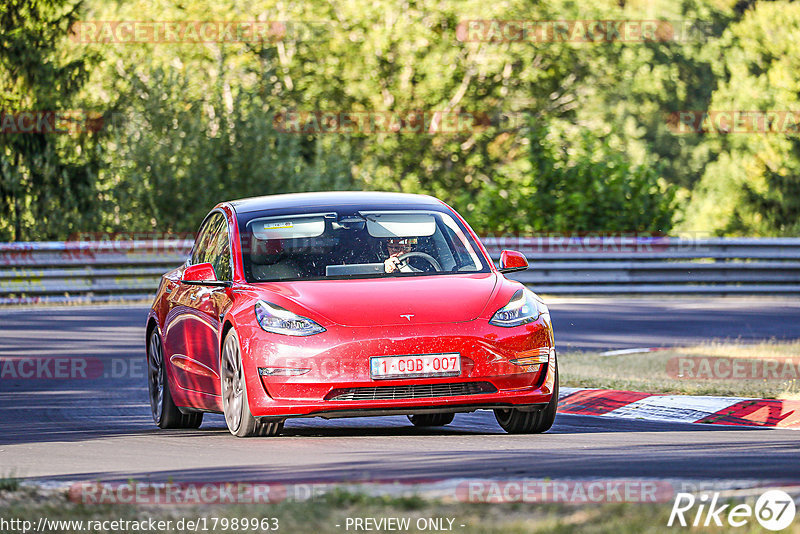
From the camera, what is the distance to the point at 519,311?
28.9ft

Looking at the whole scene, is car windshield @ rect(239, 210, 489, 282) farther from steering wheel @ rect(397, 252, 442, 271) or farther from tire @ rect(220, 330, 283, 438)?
tire @ rect(220, 330, 283, 438)

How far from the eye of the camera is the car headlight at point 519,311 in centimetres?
866

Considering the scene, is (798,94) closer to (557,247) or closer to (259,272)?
(557,247)

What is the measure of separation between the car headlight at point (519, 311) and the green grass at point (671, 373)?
2.71 meters

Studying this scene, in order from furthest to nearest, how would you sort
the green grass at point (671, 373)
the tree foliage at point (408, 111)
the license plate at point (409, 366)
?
the tree foliage at point (408, 111)
the green grass at point (671, 373)
the license plate at point (409, 366)

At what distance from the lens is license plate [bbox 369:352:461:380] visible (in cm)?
840

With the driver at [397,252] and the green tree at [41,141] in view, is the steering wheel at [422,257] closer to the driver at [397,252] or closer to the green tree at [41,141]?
the driver at [397,252]

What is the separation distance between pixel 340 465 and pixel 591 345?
8.89 meters

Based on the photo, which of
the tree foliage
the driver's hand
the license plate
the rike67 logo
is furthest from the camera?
the tree foliage

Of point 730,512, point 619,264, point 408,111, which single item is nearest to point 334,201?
point 730,512

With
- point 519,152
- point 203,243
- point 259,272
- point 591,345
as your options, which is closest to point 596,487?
point 259,272

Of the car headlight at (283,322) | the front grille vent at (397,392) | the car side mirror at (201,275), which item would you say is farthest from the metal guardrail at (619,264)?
the front grille vent at (397,392)

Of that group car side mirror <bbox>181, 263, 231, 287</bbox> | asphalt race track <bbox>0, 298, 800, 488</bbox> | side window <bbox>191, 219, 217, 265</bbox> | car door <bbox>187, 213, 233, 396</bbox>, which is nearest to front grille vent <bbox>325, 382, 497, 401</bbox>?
asphalt race track <bbox>0, 298, 800, 488</bbox>

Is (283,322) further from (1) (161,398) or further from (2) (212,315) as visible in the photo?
(1) (161,398)
